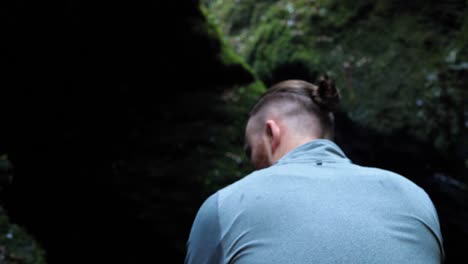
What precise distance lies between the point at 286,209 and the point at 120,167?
302cm

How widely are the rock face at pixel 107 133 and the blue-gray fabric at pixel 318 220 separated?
2.32 metres

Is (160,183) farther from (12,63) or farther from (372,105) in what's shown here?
(372,105)

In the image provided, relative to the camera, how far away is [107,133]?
401 cm

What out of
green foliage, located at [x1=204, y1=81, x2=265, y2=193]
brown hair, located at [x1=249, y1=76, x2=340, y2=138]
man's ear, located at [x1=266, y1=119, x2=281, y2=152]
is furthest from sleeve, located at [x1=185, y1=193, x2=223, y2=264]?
green foliage, located at [x1=204, y1=81, x2=265, y2=193]

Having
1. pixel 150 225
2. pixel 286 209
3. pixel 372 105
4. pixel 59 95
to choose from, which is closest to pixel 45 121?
pixel 59 95

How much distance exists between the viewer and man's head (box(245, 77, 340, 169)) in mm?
1805

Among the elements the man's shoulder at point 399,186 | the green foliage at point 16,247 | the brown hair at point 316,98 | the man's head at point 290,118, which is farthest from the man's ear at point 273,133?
the green foliage at point 16,247

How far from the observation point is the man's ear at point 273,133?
71.7 inches

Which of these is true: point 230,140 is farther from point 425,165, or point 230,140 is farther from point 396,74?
point 396,74

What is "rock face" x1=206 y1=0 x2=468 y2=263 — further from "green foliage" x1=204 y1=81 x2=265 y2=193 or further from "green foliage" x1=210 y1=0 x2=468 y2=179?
"green foliage" x1=204 y1=81 x2=265 y2=193

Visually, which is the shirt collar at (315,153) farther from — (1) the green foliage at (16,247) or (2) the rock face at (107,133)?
(2) the rock face at (107,133)

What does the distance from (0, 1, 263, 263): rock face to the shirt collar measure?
7.11 ft

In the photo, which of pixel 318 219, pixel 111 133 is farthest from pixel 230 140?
pixel 318 219

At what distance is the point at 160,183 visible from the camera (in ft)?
12.3
